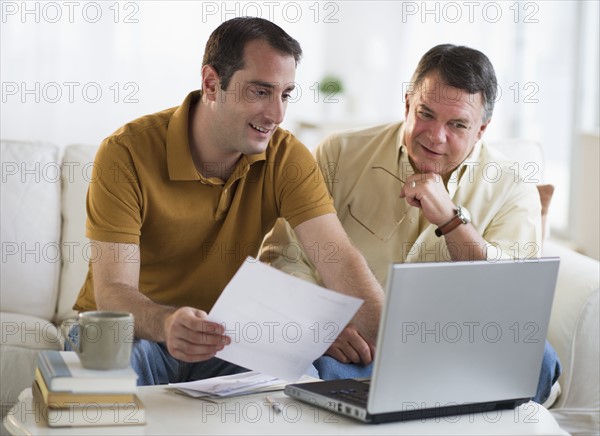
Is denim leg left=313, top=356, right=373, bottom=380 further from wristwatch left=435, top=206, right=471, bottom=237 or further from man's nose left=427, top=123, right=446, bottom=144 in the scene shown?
man's nose left=427, top=123, right=446, bottom=144

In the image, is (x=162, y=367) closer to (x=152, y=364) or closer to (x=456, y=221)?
(x=152, y=364)

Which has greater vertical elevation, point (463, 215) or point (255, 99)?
point (255, 99)

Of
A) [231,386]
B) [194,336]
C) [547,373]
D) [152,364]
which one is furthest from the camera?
[547,373]

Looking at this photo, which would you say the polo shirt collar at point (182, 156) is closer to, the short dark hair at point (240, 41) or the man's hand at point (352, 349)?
the short dark hair at point (240, 41)

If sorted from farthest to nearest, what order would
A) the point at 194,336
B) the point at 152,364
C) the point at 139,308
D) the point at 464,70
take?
the point at 464,70 → the point at 152,364 → the point at 139,308 → the point at 194,336

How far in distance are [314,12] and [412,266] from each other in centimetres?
370

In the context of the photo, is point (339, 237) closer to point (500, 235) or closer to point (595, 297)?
point (500, 235)

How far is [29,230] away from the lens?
7.96 ft

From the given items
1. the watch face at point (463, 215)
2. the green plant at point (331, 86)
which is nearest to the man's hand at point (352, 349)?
the watch face at point (463, 215)

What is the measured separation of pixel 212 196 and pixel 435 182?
1.65 feet

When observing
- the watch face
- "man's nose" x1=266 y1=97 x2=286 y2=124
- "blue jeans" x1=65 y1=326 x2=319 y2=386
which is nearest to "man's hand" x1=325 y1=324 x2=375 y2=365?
"blue jeans" x1=65 y1=326 x2=319 y2=386

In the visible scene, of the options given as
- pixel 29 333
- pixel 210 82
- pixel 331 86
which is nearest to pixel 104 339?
pixel 210 82

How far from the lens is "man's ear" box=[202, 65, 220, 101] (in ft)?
6.22

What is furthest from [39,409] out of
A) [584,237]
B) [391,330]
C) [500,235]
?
[584,237]
